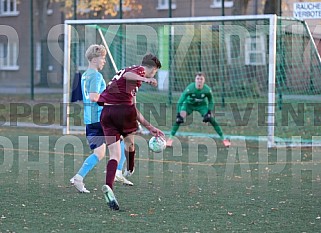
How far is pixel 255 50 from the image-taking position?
27.9m

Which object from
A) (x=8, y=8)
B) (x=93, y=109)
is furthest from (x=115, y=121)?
(x=8, y=8)

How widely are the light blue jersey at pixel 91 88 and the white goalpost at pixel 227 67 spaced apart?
6.04 metres

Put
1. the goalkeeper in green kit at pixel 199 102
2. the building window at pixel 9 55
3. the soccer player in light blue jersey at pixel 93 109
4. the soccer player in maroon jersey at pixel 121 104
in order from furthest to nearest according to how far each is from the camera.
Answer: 1. the building window at pixel 9 55
2. the goalkeeper in green kit at pixel 199 102
3. the soccer player in light blue jersey at pixel 93 109
4. the soccer player in maroon jersey at pixel 121 104

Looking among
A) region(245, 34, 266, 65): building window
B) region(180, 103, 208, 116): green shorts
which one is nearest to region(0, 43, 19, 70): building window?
region(245, 34, 266, 65): building window

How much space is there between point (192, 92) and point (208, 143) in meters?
1.38

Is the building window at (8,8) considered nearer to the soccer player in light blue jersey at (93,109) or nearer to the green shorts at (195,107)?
the green shorts at (195,107)

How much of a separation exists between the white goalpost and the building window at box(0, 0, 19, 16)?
44.5 ft

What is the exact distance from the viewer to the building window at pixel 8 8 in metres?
37.1

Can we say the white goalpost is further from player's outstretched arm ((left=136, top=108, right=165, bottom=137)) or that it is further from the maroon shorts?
the maroon shorts

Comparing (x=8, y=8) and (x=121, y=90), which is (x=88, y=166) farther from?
(x=8, y=8)

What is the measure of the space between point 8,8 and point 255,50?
620 inches

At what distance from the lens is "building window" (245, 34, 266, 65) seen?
26969 mm

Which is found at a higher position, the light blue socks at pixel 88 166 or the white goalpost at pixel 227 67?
the white goalpost at pixel 227 67

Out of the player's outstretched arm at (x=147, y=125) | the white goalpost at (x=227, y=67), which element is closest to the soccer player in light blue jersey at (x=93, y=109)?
the player's outstretched arm at (x=147, y=125)
